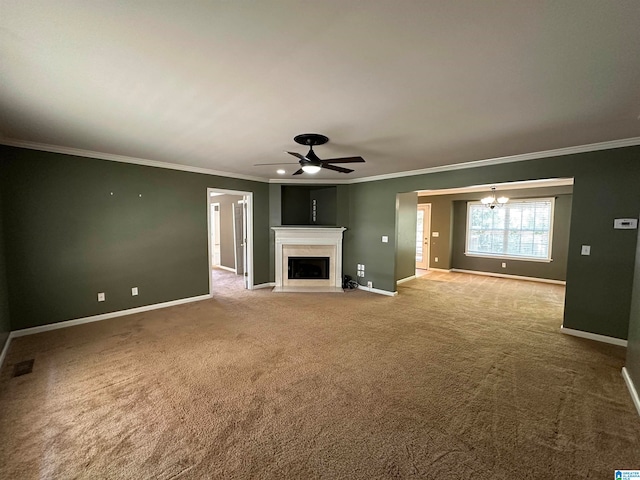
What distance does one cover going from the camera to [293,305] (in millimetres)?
4957

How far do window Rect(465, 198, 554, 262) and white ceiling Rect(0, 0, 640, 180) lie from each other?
15.3 ft

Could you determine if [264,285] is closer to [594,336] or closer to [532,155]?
[532,155]

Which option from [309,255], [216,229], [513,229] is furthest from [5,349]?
[513,229]

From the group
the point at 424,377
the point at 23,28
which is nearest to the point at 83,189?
the point at 23,28

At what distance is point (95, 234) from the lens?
13.5ft

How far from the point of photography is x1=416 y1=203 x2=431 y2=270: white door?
883cm

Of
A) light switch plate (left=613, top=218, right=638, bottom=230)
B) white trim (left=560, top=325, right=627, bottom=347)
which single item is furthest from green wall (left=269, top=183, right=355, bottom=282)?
light switch plate (left=613, top=218, right=638, bottom=230)

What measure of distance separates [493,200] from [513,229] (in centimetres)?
109

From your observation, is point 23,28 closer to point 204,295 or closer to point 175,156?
point 175,156

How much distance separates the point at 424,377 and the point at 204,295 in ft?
14.1

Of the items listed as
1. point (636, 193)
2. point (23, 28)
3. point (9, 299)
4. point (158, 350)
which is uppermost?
point (23, 28)

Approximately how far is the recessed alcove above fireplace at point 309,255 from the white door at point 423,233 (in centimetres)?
392

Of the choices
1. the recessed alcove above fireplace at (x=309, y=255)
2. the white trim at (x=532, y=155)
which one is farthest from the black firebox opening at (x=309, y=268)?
the white trim at (x=532, y=155)

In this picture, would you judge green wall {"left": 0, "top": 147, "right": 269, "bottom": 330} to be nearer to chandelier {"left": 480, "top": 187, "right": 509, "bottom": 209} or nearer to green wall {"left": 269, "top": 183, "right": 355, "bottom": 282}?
green wall {"left": 269, "top": 183, "right": 355, "bottom": 282}
